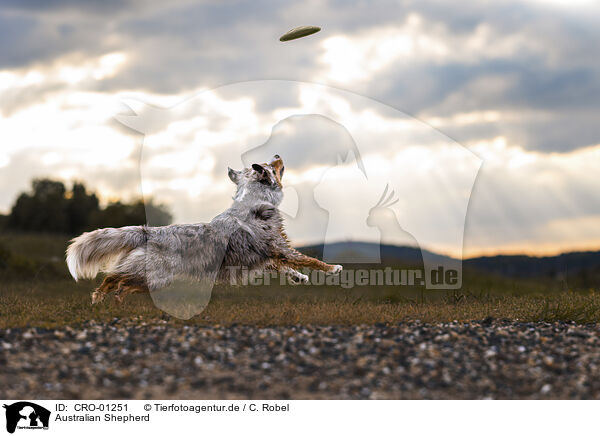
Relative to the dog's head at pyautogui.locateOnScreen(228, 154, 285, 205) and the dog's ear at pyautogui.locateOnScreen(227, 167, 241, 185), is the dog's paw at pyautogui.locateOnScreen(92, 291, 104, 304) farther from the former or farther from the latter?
the dog's ear at pyautogui.locateOnScreen(227, 167, 241, 185)

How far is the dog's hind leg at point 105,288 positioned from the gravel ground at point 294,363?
76.3 inches

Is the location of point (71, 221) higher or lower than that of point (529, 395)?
higher

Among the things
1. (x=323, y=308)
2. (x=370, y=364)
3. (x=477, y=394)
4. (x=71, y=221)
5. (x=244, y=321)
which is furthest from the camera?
(x=71, y=221)

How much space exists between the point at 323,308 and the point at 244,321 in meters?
1.77

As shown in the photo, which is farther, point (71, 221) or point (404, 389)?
point (71, 221)

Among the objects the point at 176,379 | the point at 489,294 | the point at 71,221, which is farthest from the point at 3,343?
the point at 71,221

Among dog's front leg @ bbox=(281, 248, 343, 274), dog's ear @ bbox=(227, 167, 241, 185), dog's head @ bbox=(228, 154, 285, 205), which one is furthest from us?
dog's front leg @ bbox=(281, 248, 343, 274)

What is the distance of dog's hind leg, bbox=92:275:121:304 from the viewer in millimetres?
11658

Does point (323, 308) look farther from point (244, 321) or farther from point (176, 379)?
point (176, 379)

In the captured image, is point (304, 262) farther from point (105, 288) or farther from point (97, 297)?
point (97, 297)

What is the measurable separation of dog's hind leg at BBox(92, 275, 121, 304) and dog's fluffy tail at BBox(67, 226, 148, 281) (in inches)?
7.9

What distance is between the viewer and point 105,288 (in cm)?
1181

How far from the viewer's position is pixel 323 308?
11062 millimetres
